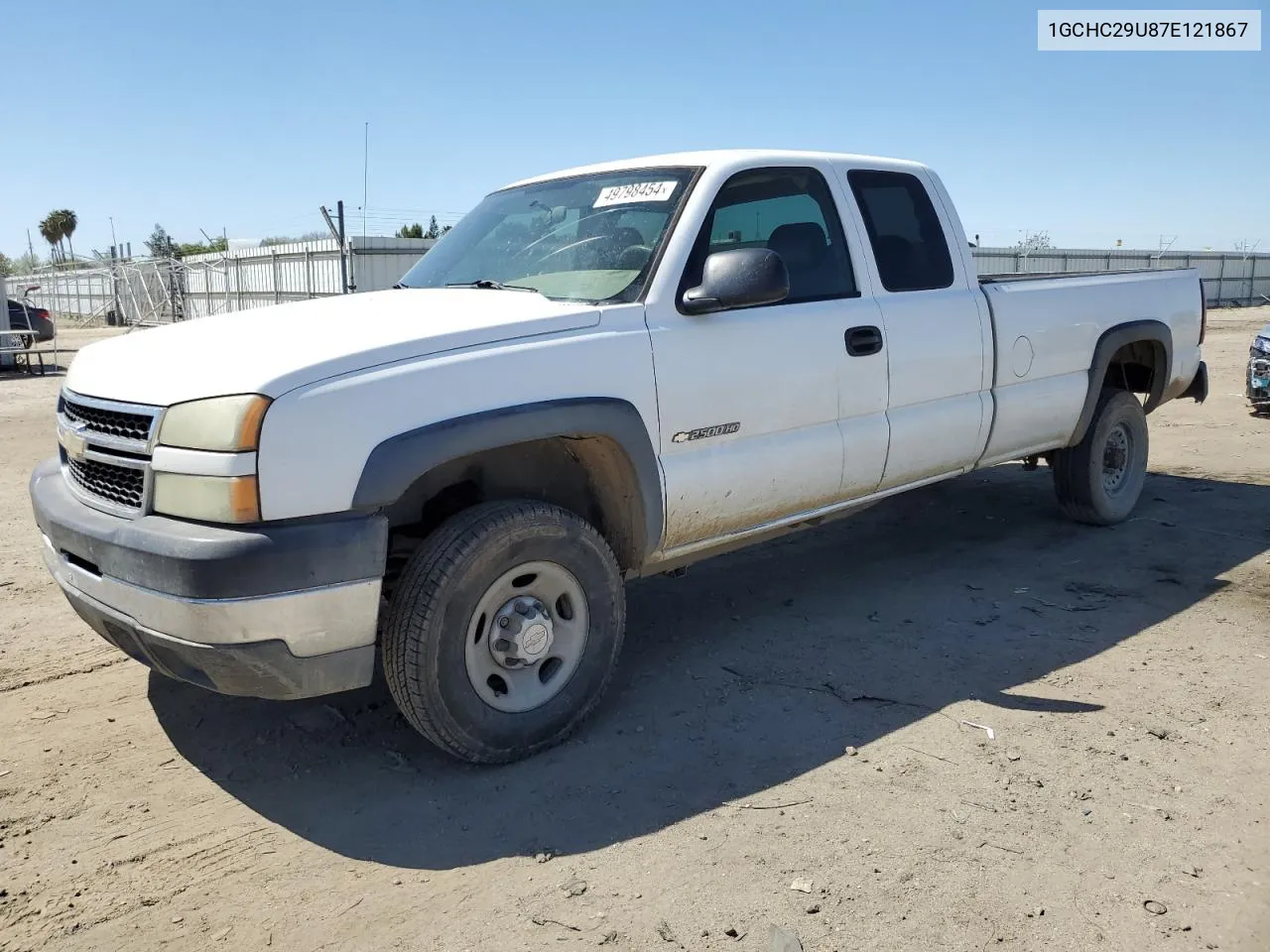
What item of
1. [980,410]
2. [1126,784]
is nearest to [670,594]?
[980,410]

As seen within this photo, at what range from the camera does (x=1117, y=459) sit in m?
6.46

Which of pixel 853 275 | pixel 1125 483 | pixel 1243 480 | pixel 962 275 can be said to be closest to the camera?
pixel 853 275

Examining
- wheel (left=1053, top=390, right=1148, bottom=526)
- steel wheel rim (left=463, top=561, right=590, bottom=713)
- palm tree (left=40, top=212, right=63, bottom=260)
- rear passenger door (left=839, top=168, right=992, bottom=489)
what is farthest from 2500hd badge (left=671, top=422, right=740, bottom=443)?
palm tree (left=40, top=212, right=63, bottom=260)

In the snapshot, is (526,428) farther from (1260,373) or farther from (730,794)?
(1260,373)

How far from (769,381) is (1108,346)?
2869mm

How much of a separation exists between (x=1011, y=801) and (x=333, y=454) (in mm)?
2329

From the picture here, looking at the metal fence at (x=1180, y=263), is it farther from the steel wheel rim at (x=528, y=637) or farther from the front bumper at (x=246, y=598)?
the front bumper at (x=246, y=598)

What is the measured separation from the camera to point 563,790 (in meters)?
3.32

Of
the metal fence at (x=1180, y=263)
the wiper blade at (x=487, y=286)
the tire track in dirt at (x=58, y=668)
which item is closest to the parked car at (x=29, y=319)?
the tire track in dirt at (x=58, y=668)

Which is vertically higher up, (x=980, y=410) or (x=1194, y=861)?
(x=980, y=410)

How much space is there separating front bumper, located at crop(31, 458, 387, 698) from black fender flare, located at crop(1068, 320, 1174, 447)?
437cm

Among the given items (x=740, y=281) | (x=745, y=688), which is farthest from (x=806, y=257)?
(x=745, y=688)

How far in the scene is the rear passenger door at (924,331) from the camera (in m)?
4.59

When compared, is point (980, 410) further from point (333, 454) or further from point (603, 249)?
point (333, 454)
